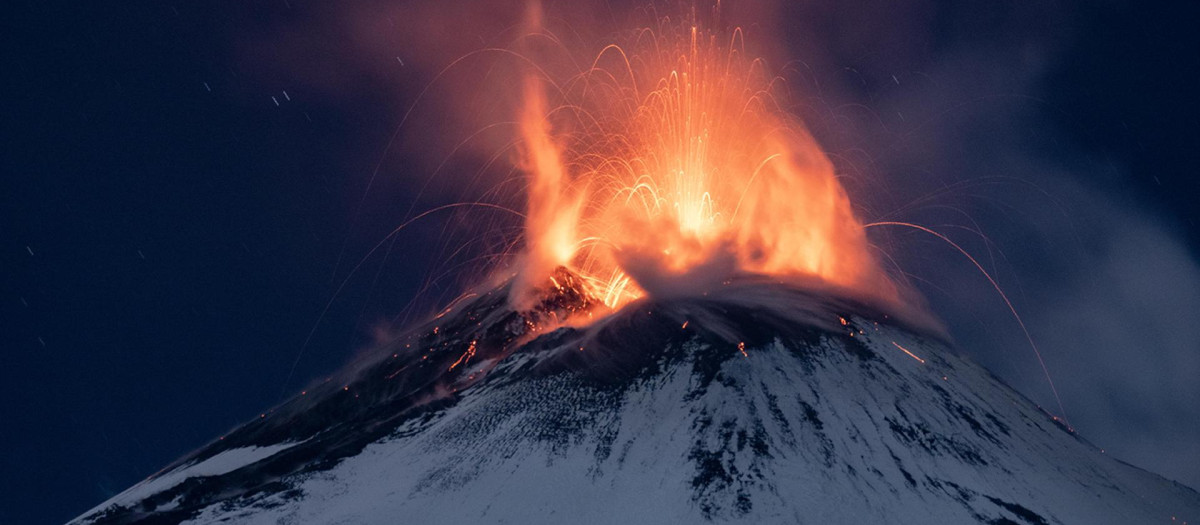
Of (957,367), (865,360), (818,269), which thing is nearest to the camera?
(865,360)

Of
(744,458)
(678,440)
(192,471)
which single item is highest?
(192,471)

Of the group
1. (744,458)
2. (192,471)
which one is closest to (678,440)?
(744,458)

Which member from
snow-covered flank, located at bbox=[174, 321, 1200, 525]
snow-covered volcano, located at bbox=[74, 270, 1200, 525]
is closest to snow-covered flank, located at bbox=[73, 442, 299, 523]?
snow-covered volcano, located at bbox=[74, 270, 1200, 525]

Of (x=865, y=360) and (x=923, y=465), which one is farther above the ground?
(x=865, y=360)

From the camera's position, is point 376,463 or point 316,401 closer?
point 376,463

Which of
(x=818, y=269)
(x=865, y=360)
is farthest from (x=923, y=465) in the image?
(x=818, y=269)

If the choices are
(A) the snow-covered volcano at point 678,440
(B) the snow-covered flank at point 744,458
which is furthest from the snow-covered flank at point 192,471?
(B) the snow-covered flank at point 744,458

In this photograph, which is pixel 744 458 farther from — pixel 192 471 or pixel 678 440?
pixel 192 471

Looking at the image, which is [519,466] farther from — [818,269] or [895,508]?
[818,269]
